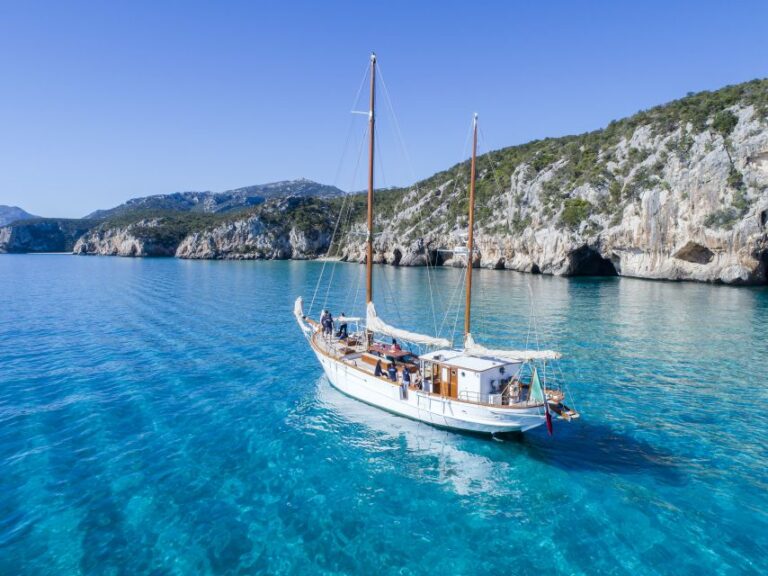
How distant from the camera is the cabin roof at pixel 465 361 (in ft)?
53.5

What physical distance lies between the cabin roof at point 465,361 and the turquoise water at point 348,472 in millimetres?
2718

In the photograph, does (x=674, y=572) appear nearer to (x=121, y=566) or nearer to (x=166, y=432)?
(x=121, y=566)

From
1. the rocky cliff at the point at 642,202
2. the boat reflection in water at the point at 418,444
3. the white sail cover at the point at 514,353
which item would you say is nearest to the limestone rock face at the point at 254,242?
the rocky cliff at the point at 642,202

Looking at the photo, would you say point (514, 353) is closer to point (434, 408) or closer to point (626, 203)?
point (434, 408)

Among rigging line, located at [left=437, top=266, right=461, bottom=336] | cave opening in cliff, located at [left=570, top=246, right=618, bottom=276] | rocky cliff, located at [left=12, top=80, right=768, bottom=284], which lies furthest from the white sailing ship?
cave opening in cliff, located at [left=570, top=246, right=618, bottom=276]

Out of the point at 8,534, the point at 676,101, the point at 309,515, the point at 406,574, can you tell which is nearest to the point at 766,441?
the point at 406,574

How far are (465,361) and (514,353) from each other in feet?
6.09

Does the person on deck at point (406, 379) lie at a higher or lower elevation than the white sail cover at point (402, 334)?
lower

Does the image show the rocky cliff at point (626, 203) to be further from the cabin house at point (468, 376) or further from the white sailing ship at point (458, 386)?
the cabin house at point (468, 376)

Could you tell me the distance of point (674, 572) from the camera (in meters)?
9.99

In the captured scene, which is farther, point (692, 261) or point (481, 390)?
point (692, 261)

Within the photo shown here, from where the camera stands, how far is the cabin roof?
53.5 ft

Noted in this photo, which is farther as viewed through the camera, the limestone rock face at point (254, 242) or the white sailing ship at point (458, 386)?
the limestone rock face at point (254, 242)

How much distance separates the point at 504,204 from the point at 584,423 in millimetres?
91952
